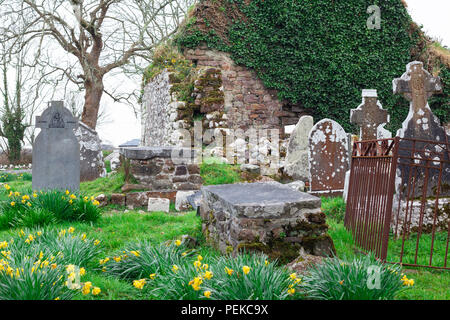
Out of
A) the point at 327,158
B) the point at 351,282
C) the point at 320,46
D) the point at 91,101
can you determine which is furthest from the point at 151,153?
the point at 91,101

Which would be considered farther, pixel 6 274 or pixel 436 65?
pixel 436 65

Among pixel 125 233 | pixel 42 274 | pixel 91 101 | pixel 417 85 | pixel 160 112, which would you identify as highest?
pixel 91 101

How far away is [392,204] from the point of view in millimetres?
4586

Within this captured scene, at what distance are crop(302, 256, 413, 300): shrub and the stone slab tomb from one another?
781 millimetres

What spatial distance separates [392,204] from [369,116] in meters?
4.11

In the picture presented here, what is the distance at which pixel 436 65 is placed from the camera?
592 inches

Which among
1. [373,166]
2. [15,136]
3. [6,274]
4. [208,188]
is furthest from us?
[15,136]

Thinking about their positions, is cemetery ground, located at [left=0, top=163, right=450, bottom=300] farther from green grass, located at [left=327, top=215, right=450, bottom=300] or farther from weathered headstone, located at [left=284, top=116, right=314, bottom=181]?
weathered headstone, located at [left=284, top=116, right=314, bottom=181]

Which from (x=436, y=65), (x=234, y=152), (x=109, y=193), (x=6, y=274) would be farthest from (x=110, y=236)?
(x=436, y=65)

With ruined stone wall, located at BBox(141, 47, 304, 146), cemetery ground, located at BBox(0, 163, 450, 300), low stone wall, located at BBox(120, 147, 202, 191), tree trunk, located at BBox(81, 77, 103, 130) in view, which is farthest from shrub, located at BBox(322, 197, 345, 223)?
tree trunk, located at BBox(81, 77, 103, 130)

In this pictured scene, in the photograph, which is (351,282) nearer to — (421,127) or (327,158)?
(421,127)

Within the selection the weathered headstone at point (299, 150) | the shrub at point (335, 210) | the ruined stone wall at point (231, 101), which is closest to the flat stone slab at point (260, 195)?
the shrub at point (335, 210)

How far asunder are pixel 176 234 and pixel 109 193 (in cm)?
298

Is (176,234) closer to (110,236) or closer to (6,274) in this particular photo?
(110,236)
